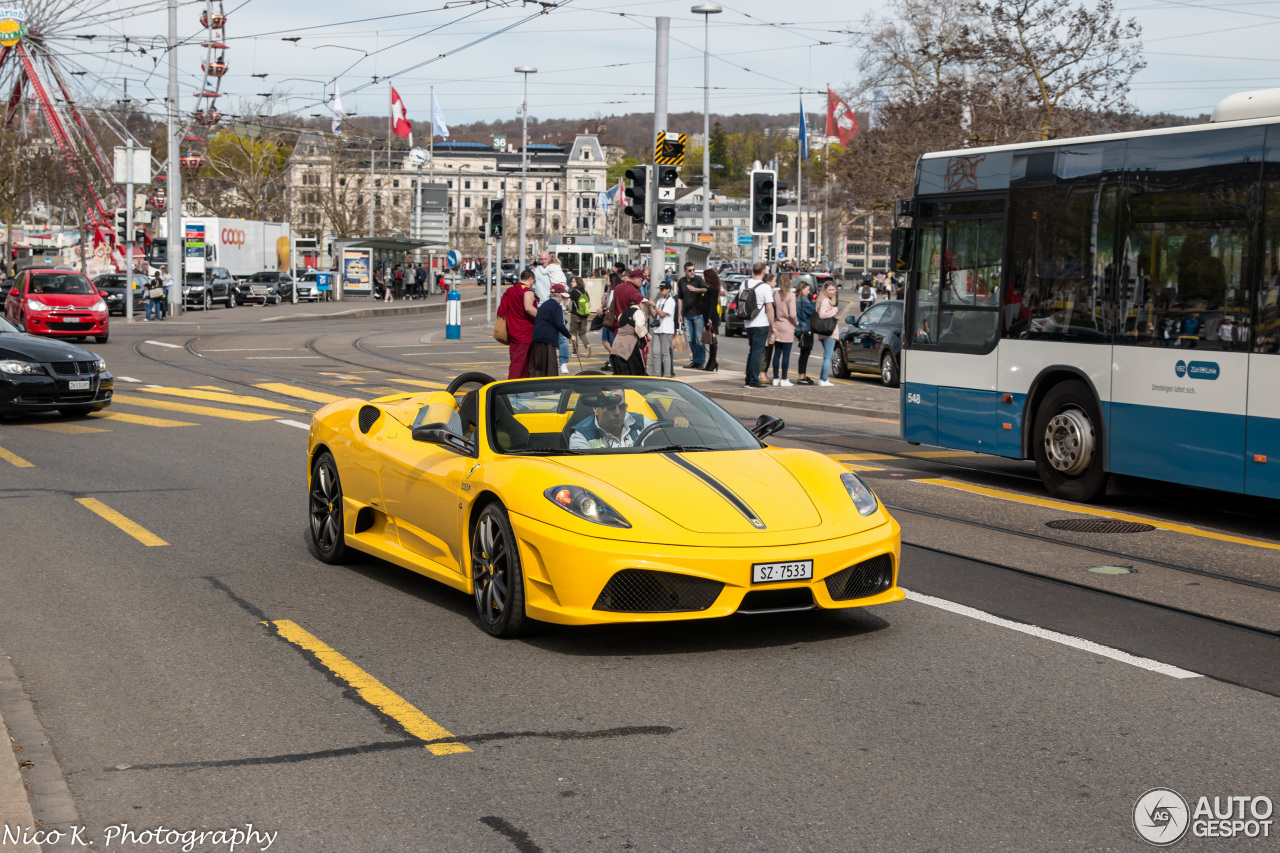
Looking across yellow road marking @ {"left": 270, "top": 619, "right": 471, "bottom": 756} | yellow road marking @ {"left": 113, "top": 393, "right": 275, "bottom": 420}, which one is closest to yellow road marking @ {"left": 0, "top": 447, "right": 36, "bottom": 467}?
yellow road marking @ {"left": 113, "top": 393, "right": 275, "bottom": 420}

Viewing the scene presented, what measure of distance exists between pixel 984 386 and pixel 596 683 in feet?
24.0

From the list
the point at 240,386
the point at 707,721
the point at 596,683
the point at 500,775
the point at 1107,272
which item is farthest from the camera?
the point at 240,386

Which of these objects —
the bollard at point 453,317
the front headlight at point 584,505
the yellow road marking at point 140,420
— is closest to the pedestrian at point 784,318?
the yellow road marking at point 140,420

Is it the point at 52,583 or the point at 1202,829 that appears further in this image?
the point at 52,583

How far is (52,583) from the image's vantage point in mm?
7641

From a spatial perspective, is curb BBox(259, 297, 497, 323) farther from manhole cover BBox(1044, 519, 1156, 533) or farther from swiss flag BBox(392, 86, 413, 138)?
manhole cover BBox(1044, 519, 1156, 533)

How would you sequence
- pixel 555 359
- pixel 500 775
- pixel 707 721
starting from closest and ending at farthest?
1. pixel 500 775
2. pixel 707 721
3. pixel 555 359

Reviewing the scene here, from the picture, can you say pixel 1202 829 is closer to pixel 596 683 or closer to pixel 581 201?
pixel 596 683

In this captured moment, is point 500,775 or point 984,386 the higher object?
point 984,386

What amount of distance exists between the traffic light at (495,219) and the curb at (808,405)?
1897 cm

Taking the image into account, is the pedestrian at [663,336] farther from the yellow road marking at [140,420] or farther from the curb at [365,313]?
the curb at [365,313]

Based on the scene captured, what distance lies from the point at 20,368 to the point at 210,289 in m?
48.3

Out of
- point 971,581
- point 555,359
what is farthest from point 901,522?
point 555,359
